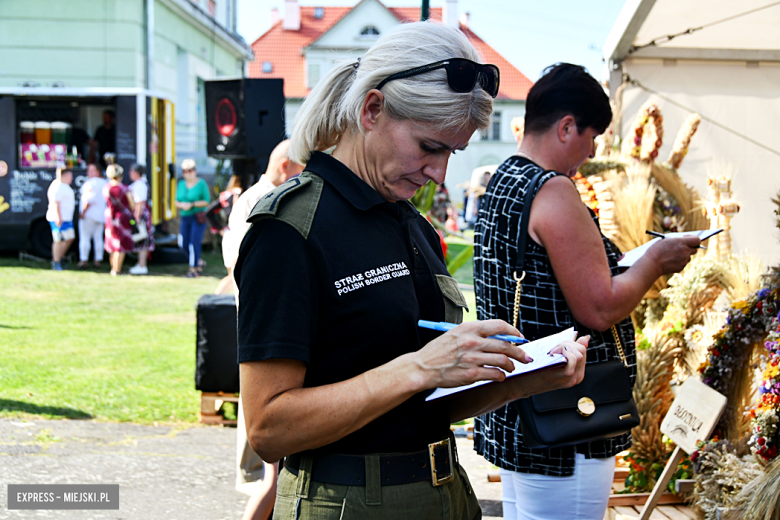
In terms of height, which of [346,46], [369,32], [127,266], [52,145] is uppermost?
[369,32]

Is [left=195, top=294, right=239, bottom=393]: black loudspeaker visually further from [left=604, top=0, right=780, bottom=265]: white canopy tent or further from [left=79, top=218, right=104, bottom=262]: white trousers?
[left=79, top=218, right=104, bottom=262]: white trousers

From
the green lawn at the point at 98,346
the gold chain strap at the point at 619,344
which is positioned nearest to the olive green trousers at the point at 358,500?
the gold chain strap at the point at 619,344

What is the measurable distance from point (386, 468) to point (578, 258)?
0.86m

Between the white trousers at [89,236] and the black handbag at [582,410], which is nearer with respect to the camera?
the black handbag at [582,410]

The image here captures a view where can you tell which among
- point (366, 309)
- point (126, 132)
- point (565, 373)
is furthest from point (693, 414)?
point (126, 132)

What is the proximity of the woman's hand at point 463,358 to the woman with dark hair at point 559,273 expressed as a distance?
30.2 inches

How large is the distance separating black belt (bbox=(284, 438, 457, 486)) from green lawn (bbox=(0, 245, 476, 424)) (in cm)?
435

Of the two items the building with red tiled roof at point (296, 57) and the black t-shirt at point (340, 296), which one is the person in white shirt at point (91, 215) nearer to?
the black t-shirt at point (340, 296)

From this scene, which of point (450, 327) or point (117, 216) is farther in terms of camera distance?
point (117, 216)

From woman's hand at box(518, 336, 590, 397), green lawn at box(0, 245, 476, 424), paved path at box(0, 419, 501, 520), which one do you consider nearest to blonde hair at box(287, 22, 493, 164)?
woman's hand at box(518, 336, 590, 397)

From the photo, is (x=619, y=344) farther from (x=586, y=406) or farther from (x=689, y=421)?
(x=689, y=421)

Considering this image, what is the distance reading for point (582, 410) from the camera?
6.09 ft

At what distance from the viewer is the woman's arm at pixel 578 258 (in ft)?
6.21

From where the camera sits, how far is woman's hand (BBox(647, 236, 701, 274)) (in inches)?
80.4
